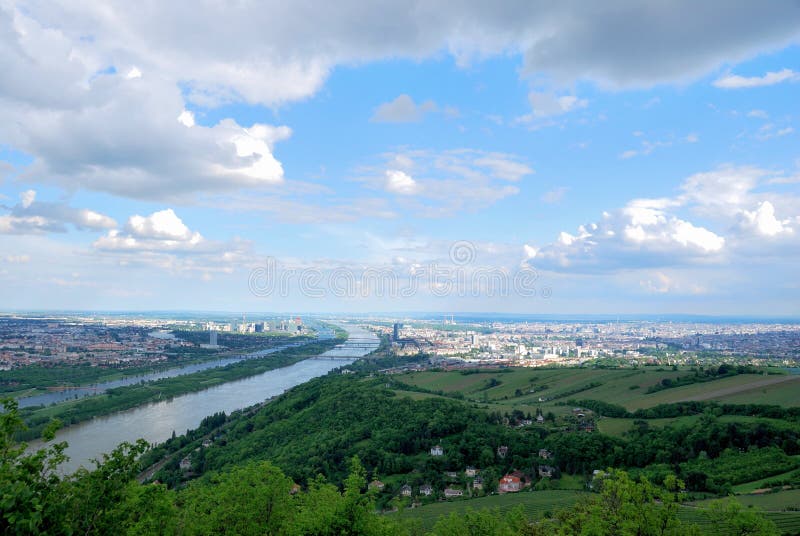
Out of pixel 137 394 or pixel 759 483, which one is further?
pixel 137 394

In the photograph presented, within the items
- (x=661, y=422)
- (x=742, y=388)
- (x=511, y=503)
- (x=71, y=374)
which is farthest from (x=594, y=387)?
(x=71, y=374)

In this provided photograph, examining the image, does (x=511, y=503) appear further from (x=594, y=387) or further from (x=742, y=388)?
(x=594, y=387)

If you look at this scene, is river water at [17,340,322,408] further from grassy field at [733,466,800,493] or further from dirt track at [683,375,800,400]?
dirt track at [683,375,800,400]

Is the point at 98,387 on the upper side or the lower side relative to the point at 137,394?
lower

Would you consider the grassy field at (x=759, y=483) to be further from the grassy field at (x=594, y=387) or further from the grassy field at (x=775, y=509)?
the grassy field at (x=594, y=387)

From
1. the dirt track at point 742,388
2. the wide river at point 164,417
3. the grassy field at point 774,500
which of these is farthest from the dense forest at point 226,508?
the dirt track at point 742,388

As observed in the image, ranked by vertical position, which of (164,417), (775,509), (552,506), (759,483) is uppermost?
(775,509)

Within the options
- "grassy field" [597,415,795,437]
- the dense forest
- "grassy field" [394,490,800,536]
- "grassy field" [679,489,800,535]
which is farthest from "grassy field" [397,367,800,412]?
the dense forest
